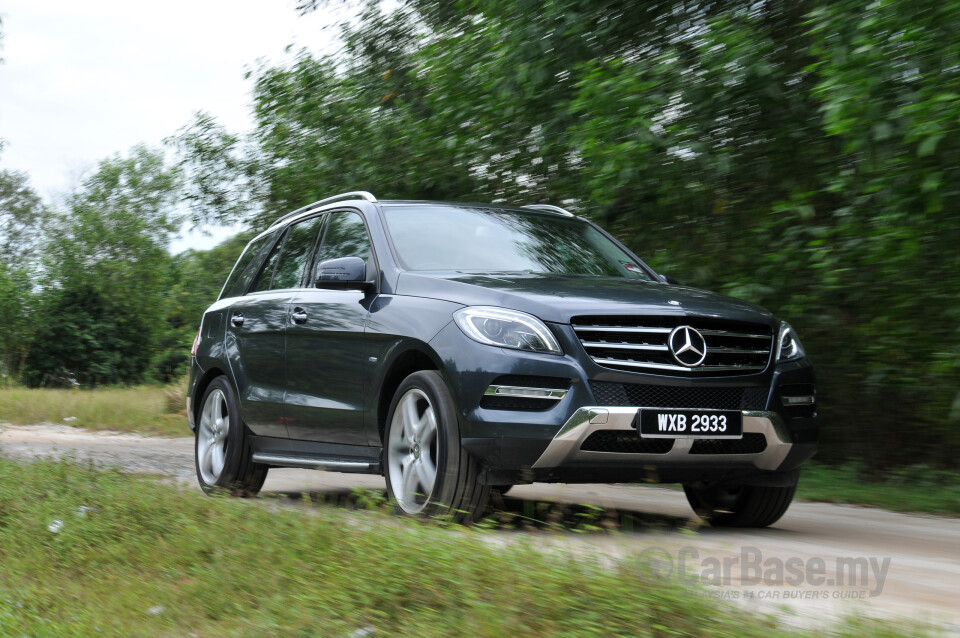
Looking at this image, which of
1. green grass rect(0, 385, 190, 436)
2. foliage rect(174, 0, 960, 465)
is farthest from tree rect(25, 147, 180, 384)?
foliage rect(174, 0, 960, 465)

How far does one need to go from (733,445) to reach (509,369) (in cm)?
119

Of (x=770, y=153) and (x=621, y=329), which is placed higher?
(x=770, y=153)

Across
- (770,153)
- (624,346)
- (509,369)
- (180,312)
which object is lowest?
(509,369)

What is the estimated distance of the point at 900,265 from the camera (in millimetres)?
7016

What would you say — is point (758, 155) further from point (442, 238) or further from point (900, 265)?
point (442, 238)

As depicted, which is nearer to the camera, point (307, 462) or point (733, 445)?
point (733, 445)

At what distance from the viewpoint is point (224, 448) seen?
26.0 ft

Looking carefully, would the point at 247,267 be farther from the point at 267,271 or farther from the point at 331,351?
the point at 331,351

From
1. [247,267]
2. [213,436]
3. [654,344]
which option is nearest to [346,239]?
[247,267]

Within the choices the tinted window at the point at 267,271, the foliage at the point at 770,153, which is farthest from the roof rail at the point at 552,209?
the tinted window at the point at 267,271

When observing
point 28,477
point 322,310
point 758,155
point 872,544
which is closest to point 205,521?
point 322,310

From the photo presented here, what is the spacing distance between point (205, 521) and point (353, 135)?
815 centimetres

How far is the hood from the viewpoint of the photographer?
5.38m

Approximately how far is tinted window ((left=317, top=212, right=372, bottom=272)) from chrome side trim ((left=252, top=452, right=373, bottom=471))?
1.08m
